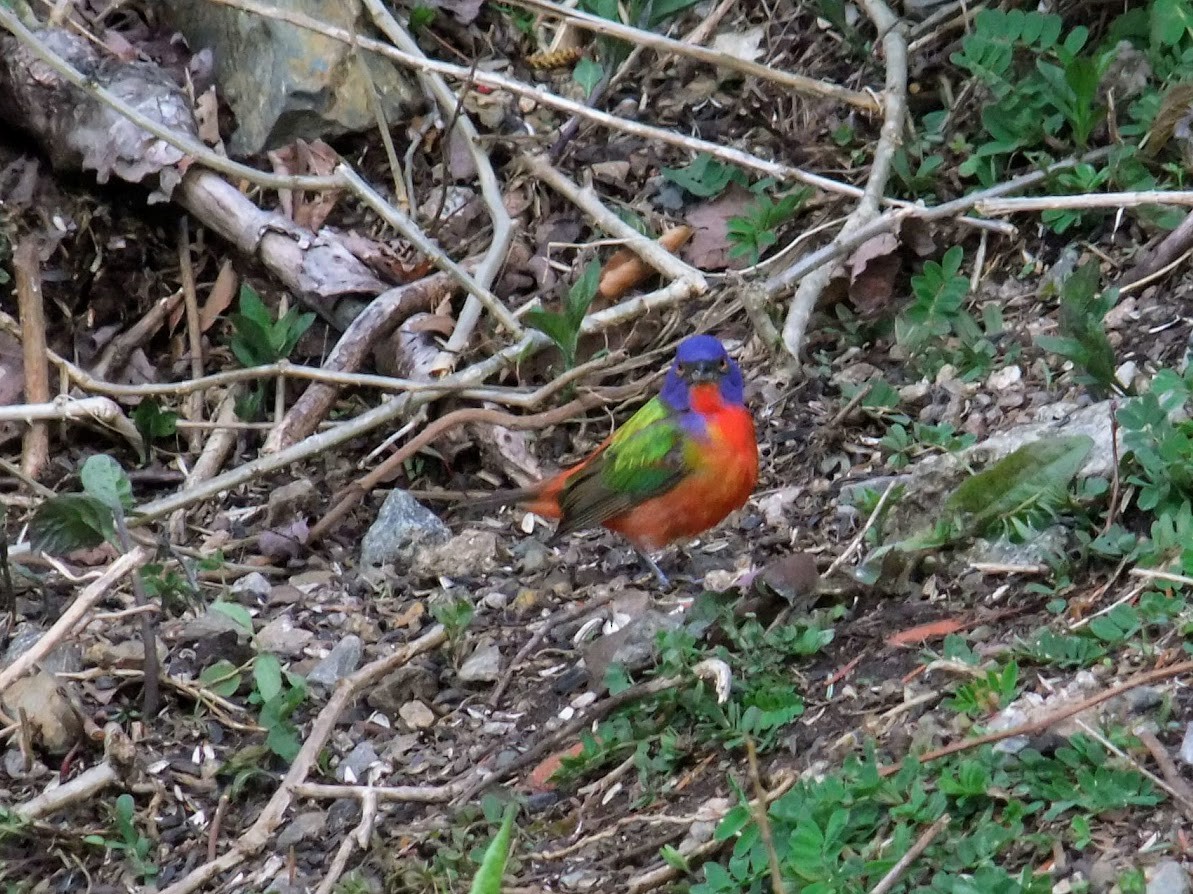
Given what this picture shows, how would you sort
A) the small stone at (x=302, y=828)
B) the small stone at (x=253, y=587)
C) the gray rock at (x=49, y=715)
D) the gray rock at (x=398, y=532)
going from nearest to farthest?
the small stone at (x=302, y=828)
the gray rock at (x=49, y=715)
the small stone at (x=253, y=587)
the gray rock at (x=398, y=532)

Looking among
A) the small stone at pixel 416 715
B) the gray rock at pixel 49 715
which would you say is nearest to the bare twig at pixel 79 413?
the gray rock at pixel 49 715

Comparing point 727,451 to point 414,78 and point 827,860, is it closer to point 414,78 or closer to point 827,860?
point 827,860

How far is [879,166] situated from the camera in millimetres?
5086

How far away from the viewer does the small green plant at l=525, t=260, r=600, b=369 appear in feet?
15.7

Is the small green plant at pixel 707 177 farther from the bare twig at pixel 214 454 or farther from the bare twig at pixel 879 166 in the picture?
the bare twig at pixel 214 454

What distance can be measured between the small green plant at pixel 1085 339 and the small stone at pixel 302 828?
2035 millimetres

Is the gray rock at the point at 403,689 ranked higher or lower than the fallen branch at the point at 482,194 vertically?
lower

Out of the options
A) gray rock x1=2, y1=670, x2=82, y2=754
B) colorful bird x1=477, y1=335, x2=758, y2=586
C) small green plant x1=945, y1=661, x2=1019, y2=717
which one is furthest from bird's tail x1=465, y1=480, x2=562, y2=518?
small green plant x1=945, y1=661, x2=1019, y2=717

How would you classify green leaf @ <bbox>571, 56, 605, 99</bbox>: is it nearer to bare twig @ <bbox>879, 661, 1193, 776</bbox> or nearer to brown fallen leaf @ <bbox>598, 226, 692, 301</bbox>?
brown fallen leaf @ <bbox>598, 226, 692, 301</bbox>

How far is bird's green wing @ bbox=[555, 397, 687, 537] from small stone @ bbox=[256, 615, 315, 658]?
80cm

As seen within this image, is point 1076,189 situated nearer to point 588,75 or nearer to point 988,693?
point 588,75

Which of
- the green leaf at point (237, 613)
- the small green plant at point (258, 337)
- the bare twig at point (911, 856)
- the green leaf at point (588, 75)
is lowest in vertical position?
the green leaf at point (237, 613)

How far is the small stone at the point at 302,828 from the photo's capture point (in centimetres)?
349

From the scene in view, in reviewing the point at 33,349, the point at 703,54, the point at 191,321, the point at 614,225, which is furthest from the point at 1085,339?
the point at 33,349
